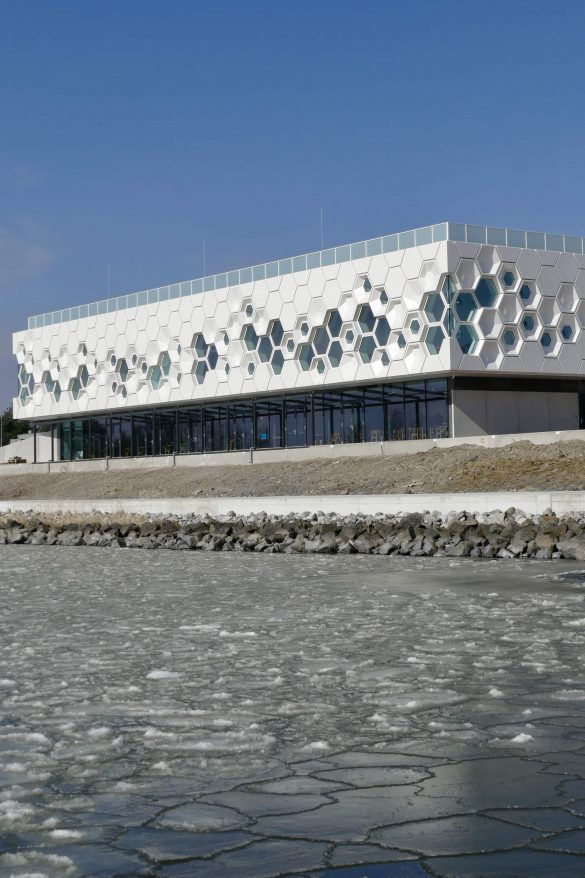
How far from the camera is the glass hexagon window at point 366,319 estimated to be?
169 ft

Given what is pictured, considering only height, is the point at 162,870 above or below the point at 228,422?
below

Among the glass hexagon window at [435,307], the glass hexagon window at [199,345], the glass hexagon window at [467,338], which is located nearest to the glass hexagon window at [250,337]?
the glass hexagon window at [199,345]

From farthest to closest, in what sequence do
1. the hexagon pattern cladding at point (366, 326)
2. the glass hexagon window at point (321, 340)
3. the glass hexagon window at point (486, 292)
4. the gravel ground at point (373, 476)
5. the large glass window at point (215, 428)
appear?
the large glass window at point (215, 428) → the glass hexagon window at point (321, 340) → the glass hexagon window at point (486, 292) → the hexagon pattern cladding at point (366, 326) → the gravel ground at point (373, 476)

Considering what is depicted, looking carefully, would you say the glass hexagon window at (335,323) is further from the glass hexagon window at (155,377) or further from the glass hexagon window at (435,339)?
the glass hexagon window at (155,377)

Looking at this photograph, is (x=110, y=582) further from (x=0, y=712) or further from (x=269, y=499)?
(x=269, y=499)

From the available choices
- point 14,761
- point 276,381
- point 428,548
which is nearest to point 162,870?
point 14,761

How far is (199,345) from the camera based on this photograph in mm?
60969

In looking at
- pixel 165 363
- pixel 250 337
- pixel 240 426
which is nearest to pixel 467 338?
pixel 250 337

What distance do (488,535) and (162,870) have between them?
17.1 m

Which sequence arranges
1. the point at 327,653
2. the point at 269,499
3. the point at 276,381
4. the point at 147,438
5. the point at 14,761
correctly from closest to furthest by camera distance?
the point at 14,761, the point at 327,653, the point at 269,499, the point at 276,381, the point at 147,438

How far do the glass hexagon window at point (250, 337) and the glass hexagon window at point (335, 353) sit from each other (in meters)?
5.44

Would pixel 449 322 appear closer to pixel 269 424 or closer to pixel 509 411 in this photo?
pixel 509 411

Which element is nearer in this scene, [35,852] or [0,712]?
[35,852]

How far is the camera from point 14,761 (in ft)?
19.4
